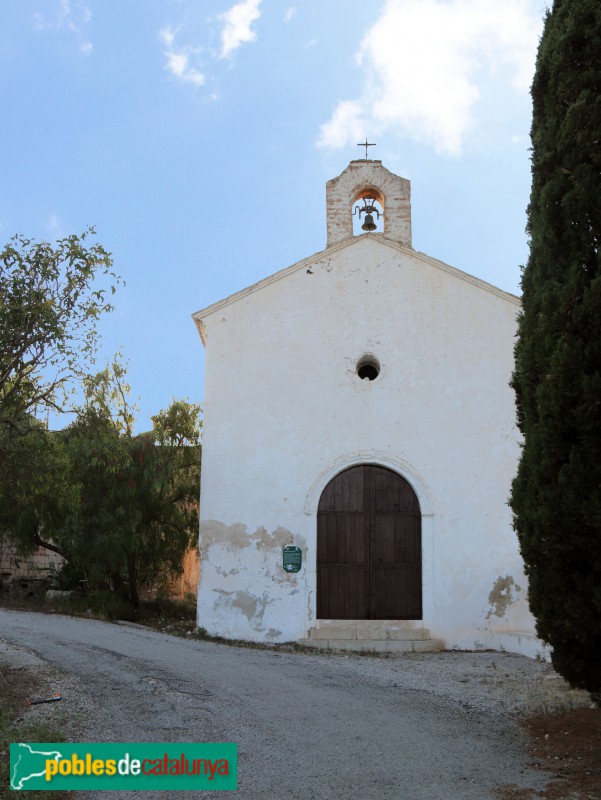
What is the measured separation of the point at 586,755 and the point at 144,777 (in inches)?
117

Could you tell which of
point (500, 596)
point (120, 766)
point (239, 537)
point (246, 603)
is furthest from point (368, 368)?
point (120, 766)

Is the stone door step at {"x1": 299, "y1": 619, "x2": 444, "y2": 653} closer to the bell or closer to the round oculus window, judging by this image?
the round oculus window

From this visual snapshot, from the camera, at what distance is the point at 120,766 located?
4.72 metres

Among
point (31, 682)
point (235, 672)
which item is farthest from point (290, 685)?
point (31, 682)

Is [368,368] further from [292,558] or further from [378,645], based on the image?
[378,645]

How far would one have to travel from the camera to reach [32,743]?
15.8 ft

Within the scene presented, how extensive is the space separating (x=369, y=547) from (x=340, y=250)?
4828mm

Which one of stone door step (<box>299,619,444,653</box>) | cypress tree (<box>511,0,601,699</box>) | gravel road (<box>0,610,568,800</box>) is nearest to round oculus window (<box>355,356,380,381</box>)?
→ stone door step (<box>299,619,444,653</box>)

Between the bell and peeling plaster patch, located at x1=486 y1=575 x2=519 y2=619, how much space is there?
6195mm

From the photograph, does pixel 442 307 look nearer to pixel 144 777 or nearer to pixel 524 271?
pixel 524 271

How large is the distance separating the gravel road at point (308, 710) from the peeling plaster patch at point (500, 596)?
4.59 ft

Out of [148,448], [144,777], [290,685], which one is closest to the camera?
[144,777]

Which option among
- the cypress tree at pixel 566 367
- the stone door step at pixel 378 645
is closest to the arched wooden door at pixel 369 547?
the stone door step at pixel 378 645

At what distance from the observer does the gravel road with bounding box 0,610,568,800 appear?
4727 millimetres
